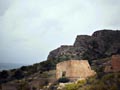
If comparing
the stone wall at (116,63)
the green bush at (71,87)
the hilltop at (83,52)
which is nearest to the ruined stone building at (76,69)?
the green bush at (71,87)

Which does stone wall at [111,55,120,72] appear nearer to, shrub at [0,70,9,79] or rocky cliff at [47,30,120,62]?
rocky cliff at [47,30,120,62]

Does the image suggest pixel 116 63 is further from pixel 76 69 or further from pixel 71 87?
pixel 76 69

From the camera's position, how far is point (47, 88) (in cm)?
6119

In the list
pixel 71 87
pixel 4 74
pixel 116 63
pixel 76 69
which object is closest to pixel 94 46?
pixel 4 74

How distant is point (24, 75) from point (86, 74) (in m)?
51.4

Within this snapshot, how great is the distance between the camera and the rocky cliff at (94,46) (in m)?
119

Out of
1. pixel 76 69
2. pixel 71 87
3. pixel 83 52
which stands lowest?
pixel 71 87

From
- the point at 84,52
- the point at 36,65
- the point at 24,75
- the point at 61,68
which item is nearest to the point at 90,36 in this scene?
the point at 84,52

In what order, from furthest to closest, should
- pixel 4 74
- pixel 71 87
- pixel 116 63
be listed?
pixel 4 74, pixel 116 63, pixel 71 87

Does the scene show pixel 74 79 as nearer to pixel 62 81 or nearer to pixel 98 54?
pixel 62 81

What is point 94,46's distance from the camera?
12219 centimetres

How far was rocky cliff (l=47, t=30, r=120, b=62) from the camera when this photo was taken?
11900 cm

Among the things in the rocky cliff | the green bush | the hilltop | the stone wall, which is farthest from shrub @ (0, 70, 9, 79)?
the stone wall

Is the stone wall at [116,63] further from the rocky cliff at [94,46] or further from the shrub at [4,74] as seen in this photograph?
the shrub at [4,74]
